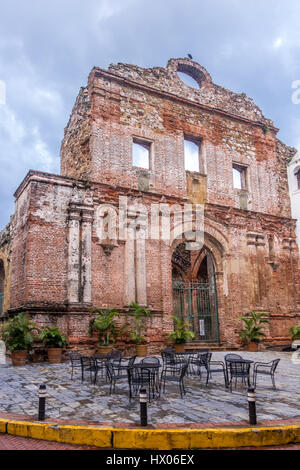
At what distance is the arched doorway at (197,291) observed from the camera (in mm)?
16406

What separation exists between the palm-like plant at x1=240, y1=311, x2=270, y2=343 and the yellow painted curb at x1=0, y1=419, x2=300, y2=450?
34.4ft

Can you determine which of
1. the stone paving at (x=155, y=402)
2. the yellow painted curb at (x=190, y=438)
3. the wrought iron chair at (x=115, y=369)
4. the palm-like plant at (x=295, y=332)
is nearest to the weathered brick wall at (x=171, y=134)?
the palm-like plant at (x=295, y=332)

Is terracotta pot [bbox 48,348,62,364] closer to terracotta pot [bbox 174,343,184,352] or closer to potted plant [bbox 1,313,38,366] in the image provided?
potted plant [bbox 1,313,38,366]

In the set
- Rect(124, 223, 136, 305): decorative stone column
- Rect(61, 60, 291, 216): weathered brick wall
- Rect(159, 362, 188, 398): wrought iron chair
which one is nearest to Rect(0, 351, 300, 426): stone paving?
Rect(159, 362, 188, 398): wrought iron chair

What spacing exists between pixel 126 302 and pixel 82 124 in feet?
23.9

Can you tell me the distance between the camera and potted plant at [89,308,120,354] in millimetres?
12094

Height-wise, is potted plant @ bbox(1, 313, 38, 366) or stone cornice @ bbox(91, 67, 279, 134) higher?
stone cornice @ bbox(91, 67, 279, 134)

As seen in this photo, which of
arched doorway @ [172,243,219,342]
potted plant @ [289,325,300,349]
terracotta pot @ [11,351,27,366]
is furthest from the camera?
arched doorway @ [172,243,219,342]

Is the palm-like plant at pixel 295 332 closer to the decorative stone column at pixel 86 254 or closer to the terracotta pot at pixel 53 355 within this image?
the decorative stone column at pixel 86 254

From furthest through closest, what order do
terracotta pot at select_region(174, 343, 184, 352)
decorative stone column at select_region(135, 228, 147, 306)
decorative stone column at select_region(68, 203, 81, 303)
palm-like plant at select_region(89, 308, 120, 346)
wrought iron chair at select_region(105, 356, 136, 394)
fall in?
decorative stone column at select_region(135, 228, 147, 306) → terracotta pot at select_region(174, 343, 184, 352) → decorative stone column at select_region(68, 203, 81, 303) → palm-like plant at select_region(89, 308, 120, 346) → wrought iron chair at select_region(105, 356, 136, 394)

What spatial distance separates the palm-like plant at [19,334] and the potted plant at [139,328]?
11.2 ft

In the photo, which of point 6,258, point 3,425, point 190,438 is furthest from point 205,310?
point 3,425

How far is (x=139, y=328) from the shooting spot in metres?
12.9

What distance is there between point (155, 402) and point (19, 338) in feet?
19.6
